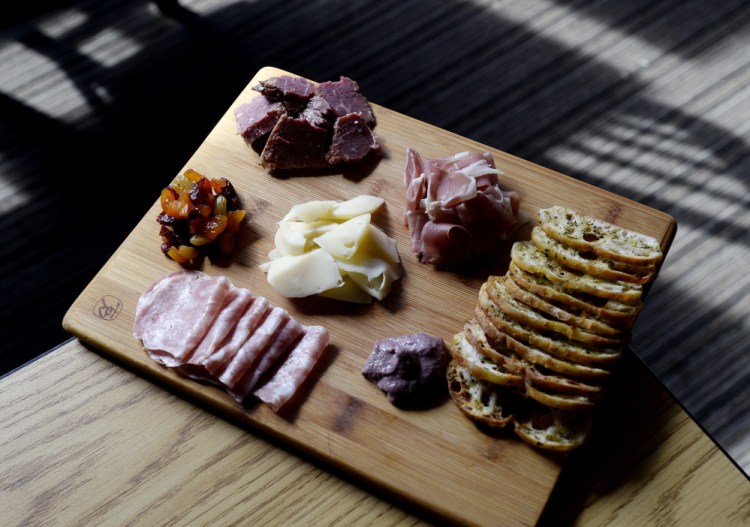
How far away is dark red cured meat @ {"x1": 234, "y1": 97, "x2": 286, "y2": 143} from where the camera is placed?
98.7 inches

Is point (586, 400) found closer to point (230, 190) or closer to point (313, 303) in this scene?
point (313, 303)

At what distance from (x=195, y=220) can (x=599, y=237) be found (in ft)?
3.94

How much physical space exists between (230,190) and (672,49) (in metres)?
2.40

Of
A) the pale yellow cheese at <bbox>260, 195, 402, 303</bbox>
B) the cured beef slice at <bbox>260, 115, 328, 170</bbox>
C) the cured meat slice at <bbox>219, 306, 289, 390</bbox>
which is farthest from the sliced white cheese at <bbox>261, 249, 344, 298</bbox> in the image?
the cured beef slice at <bbox>260, 115, 328, 170</bbox>

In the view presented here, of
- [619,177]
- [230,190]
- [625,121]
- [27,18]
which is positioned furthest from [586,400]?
[27,18]

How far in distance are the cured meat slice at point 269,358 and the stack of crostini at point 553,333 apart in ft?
1.49

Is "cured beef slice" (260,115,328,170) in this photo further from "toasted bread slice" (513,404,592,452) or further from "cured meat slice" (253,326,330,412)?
"toasted bread slice" (513,404,592,452)

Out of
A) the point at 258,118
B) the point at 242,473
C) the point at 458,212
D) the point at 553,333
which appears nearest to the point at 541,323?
the point at 553,333

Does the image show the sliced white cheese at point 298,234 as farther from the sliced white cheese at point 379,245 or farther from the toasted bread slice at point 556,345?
the toasted bread slice at point 556,345

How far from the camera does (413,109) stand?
3.57 m

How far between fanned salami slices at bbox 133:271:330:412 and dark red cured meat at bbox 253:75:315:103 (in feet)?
2.32

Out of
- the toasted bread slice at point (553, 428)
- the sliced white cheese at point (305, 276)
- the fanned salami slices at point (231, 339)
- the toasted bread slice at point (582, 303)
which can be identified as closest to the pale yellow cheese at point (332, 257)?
the sliced white cheese at point (305, 276)

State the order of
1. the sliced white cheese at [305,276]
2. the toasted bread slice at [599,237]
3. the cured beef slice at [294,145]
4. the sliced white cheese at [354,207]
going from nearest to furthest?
the toasted bread slice at [599,237] → the sliced white cheese at [305,276] → the sliced white cheese at [354,207] → the cured beef slice at [294,145]

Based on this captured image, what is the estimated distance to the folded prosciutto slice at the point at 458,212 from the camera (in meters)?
2.24
